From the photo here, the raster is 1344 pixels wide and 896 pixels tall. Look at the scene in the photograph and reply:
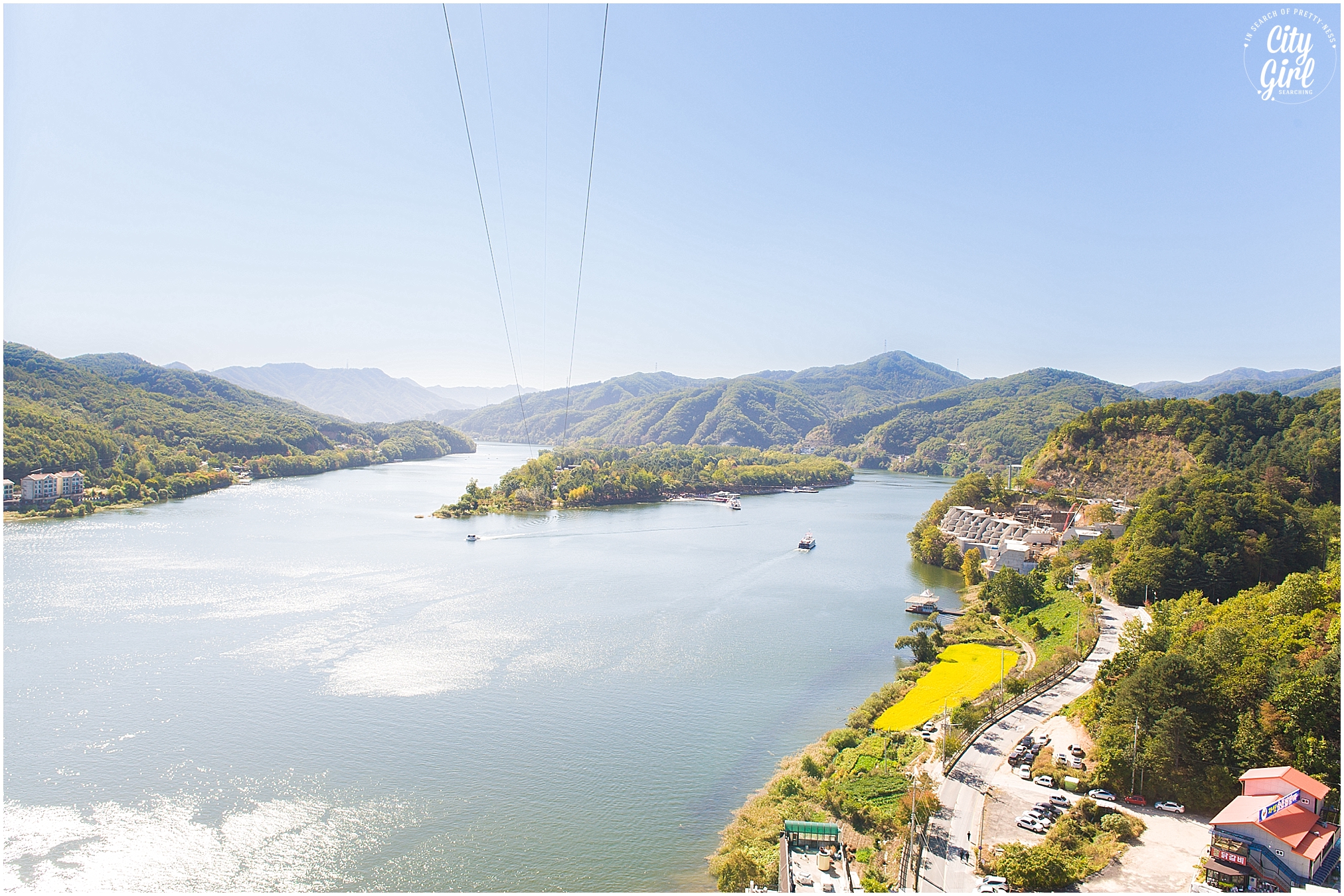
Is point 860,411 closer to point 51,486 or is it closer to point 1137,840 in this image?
point 51,486

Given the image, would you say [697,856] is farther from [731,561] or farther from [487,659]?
[731,561]

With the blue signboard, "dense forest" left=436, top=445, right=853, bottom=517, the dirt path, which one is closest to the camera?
the blue signboard

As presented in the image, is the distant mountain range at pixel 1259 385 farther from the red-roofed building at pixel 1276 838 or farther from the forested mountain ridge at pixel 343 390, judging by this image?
the forested mountain ridge at pixel 343 390

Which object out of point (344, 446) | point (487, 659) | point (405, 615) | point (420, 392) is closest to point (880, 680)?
point (487, 659)

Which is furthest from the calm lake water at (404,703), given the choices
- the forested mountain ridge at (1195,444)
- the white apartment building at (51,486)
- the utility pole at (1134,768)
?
the forested mountain ridge at (1195,444)

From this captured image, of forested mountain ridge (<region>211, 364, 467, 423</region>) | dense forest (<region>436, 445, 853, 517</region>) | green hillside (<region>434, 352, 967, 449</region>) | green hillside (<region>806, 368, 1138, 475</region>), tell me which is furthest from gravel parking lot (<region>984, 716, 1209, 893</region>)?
forested mountain ridge (<region>211, 364, 467, 423</region>)

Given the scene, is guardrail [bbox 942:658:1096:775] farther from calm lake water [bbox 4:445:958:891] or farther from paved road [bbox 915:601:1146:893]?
calm lake water [bbox 4:445:958:891]
